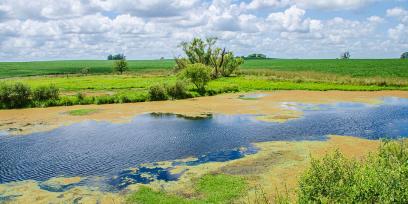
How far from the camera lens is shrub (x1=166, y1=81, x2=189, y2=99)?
170 ft

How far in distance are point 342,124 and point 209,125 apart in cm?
1125

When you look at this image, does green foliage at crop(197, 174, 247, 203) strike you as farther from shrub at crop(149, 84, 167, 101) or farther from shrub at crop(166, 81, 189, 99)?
shrub at crop(166, 81, 189, 99)

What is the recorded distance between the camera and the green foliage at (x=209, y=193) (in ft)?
52.0

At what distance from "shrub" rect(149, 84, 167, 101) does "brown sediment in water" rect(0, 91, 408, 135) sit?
216 cm

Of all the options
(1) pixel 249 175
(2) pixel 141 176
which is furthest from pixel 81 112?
(1) pixel 249 175

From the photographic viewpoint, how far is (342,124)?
3253 cm

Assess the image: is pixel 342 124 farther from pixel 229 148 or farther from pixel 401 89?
pixel 401 89

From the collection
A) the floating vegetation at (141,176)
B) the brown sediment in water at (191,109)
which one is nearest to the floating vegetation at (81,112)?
the brown sediment in water at (191,109)

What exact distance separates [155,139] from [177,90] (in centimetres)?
2391

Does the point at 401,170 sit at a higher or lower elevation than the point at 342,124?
higher

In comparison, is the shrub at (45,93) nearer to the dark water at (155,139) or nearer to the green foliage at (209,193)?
the dark water at (155,139)

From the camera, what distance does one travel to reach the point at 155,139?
93.4 ft

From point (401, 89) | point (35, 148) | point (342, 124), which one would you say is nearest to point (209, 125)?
point (342, 124)

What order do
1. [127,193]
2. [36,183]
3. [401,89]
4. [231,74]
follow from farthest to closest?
[231,74], [401,89], [36,183], [127,193]
